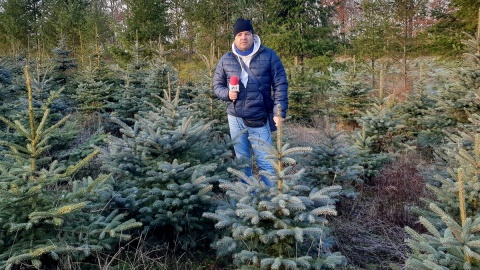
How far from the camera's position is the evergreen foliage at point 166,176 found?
11.8 feet

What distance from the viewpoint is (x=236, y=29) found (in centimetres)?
447

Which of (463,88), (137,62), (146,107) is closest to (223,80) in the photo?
(146,107)

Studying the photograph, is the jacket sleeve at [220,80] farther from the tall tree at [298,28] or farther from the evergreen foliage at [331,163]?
the tall tree at [298,28]

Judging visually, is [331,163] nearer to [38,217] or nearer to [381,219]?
[381,219]

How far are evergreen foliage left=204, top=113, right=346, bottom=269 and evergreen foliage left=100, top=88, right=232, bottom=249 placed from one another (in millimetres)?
559

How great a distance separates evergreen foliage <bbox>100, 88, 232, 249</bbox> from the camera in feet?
11.8

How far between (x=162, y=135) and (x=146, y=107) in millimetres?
4321

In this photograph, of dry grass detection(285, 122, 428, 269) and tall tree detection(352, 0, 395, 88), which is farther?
tall tree detection(352, 0, 395, 88)

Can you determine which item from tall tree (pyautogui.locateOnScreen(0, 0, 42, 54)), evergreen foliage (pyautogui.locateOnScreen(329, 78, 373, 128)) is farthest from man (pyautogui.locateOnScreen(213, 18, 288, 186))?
tall tree (pyautogui.locateOnScreen(0, 0, 42, 54))

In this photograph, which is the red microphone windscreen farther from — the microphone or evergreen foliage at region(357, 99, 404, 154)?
evergreen foliage at region(357, 99, 404, 154)

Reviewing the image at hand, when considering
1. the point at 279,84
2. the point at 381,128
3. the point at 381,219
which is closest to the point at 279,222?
the point at 279,84

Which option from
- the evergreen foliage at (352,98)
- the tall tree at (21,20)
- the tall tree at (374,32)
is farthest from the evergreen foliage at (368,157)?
the tall tree at (21,20)

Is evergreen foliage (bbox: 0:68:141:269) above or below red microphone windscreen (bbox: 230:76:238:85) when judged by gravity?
below

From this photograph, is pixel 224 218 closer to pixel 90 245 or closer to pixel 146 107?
pixel 90 245
